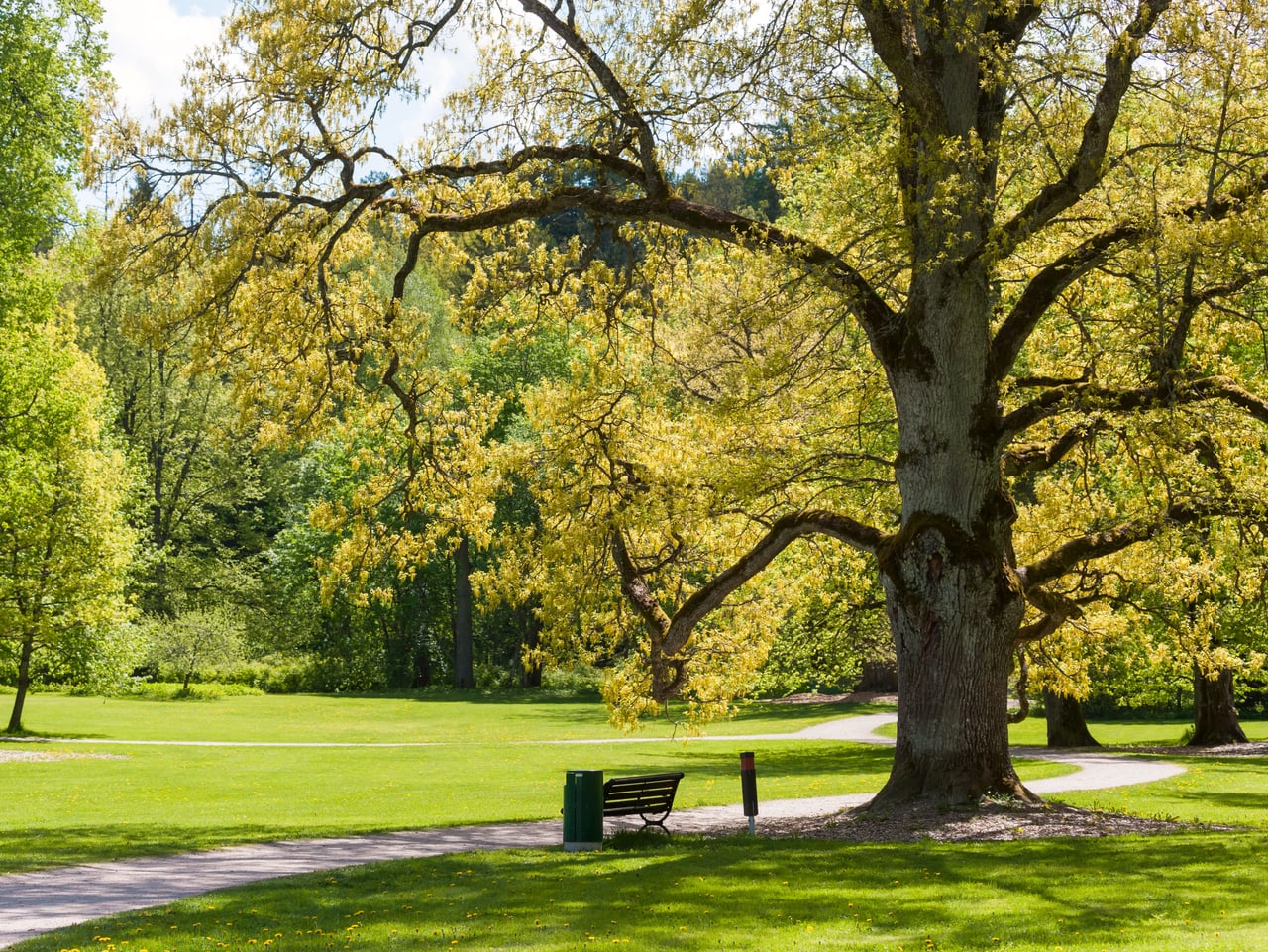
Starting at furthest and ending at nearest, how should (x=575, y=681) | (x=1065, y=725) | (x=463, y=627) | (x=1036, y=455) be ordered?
(x=463, y=627)
(x=575, y=681)
(x=1065, y=725)
(x=1036, y=455)

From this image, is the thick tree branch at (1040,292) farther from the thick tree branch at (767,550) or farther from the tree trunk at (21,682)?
the tree trunk at (21,682)

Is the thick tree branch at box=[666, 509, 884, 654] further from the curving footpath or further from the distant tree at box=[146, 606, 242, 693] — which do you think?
the distant tree at box=[146, 606, 242, 693]

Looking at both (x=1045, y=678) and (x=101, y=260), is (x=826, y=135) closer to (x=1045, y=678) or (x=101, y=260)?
(x=101, y=260)

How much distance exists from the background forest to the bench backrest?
2.67m

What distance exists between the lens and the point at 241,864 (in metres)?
12.2

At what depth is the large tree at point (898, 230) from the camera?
12.3m

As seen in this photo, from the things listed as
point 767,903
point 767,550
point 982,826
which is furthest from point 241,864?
point 982,826

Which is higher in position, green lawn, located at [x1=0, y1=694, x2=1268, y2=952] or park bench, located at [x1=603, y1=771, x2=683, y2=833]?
park bench, located at [x1=603, y1=771, x2=683, y2=833]

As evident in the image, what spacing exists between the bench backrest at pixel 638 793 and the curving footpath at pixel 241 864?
92cm

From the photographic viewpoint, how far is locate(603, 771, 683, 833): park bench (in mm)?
13297

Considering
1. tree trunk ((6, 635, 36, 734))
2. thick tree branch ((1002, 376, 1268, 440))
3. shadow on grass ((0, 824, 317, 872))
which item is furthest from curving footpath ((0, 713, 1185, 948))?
tree trunk ((6, 635, 36, 734))

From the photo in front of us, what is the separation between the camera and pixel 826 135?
1294cm

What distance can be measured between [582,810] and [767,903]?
3.99 metres

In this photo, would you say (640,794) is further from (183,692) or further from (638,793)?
(183,692)
